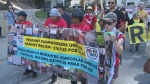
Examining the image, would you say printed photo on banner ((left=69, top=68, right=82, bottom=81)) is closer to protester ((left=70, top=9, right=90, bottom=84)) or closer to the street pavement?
protester ((left=70, top=9, right=90, bottom=84))

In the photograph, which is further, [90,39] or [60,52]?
[60,52]

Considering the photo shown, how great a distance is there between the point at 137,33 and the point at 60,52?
4.66 meters

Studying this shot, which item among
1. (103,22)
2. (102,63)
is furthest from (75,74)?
(103,22)

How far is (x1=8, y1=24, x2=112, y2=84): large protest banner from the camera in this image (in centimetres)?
346

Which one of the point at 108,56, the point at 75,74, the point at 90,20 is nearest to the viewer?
the point at 108,56

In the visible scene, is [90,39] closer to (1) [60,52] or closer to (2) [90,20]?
(1) [60,52]

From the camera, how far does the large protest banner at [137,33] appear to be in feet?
26.0

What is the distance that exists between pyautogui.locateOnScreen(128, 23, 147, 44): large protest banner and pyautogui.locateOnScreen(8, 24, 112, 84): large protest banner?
443 centimetres

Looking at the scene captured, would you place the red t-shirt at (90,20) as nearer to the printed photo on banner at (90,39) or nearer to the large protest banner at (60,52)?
the large protest banner at (60,52)

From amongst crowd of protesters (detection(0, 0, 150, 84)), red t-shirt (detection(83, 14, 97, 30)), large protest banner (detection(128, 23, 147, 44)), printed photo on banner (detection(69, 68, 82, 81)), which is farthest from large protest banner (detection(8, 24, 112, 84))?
large protest banner (detection(128, 23, 147, 44))

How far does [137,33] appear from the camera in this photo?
7.99m

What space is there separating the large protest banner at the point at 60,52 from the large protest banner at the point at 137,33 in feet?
14.5

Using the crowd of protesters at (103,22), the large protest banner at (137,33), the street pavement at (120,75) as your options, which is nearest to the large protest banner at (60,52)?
the crowd of protesters at (103,22)

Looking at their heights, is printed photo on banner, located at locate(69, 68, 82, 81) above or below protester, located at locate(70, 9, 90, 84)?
below
